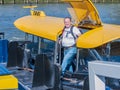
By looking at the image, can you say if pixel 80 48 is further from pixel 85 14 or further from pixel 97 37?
pixel 85 14

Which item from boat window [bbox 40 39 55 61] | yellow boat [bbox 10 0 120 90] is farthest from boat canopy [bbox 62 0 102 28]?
boat window [bbox 40 39 55 61]

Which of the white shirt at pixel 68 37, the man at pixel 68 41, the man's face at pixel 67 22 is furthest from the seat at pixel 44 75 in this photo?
the man's face at pixel 67 22

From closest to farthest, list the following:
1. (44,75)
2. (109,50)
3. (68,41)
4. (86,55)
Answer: (109,50), (44,75), (86,55), (68,41)

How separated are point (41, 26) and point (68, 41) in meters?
2.26

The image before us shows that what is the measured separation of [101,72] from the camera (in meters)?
2.57

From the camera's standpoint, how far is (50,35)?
8.68 metres

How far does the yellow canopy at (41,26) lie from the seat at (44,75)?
1563mm

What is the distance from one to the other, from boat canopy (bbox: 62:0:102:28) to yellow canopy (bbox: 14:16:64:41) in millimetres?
480

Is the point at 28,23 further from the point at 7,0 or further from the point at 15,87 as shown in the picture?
the point at 7,0

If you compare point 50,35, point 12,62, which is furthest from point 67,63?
point 12,62

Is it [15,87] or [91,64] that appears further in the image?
[15,87]

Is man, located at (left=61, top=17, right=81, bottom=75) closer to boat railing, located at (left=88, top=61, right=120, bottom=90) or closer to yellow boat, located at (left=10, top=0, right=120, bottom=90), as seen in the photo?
yellow boat, located at (left=10, top=0, right=120, bottom=90)

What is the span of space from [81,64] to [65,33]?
0.96 meters

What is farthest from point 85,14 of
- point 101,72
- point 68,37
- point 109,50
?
point 101,72
